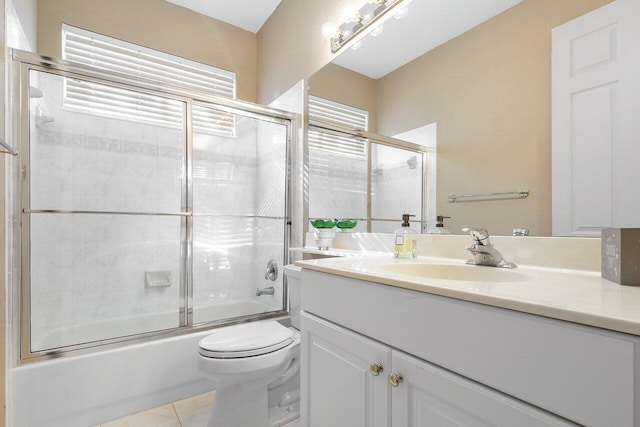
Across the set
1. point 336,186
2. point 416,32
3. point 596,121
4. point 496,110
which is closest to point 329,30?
point 416,32

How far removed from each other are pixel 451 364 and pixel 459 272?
468 millimetres

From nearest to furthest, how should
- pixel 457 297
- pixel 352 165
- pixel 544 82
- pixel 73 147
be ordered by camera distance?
pixel 457 297 → pixel 544 82 → pixel 352 165 → pixel 73 147

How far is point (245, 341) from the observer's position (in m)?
1.44


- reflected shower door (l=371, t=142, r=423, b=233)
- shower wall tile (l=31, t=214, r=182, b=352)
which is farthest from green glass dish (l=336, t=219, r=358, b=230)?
shower wall tile (l=31, t=214, r=182, b=352)

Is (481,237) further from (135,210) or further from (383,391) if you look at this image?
(135,210)

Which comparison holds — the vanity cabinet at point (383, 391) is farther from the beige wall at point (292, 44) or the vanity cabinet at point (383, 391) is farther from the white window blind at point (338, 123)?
the beige wall at point (292, 44)

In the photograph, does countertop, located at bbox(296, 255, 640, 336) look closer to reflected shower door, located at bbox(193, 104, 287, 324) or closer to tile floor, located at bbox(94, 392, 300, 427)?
tile floor, located at bbox(94, 392, 300, 427)

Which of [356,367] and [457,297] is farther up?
[457,297]

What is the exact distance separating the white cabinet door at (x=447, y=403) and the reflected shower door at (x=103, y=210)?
168 centimetres

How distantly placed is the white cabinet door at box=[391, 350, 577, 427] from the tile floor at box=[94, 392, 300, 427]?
1116mm

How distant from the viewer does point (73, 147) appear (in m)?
2.05

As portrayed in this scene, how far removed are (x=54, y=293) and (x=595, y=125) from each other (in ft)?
8.92

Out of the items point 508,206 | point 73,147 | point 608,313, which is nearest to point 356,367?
point 608,313

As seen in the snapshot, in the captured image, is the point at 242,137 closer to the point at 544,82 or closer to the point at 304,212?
the point at 304,212
